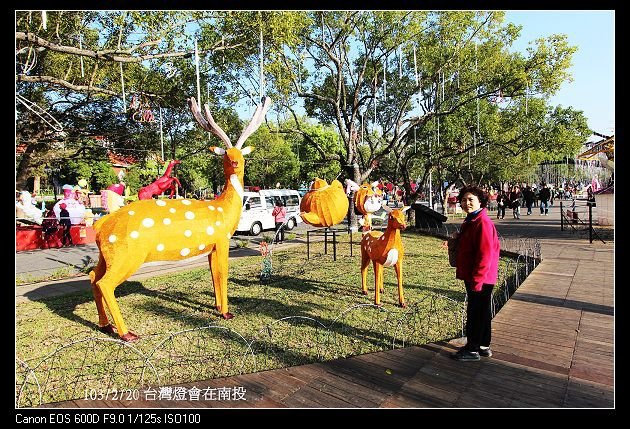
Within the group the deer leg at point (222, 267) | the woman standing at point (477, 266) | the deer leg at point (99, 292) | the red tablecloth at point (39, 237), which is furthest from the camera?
the red tablecloth at point (39, 237)

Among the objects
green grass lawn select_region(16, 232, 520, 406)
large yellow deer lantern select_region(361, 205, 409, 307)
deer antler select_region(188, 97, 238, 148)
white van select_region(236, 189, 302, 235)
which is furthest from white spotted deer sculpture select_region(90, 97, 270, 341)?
white van select_region(236, 189, 302, 235)

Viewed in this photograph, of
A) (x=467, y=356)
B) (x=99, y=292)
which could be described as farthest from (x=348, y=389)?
(x=99, y=292)

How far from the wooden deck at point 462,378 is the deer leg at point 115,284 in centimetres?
154

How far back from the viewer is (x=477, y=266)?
3.81m

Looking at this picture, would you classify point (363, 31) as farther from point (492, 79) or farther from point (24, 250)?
point (24, 250)

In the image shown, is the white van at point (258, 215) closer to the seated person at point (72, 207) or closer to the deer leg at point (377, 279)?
the seated person at point (72, 207)

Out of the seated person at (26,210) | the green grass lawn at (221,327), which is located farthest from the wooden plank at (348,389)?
the seated person at (26,210)

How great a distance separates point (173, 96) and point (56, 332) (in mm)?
8083

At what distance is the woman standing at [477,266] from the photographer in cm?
378

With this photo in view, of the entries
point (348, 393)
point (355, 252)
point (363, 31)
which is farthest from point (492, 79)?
point (348, 393)

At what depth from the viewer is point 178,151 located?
68.5 ft

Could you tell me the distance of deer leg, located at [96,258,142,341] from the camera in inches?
179

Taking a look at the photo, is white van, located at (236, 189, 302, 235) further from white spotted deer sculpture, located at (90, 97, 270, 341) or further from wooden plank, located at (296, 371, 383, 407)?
wooden plank, located at (296, 371, 383, 407)

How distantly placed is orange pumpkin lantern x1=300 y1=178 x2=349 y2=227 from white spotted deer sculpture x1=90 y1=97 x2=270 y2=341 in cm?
297
